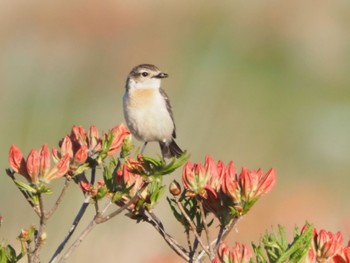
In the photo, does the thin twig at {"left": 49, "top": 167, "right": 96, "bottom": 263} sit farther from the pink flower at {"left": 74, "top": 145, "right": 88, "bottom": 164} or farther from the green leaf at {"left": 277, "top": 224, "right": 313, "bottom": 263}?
the green leaf at {"left": 277, "top": 224, "right": 313, "bottom": 263}

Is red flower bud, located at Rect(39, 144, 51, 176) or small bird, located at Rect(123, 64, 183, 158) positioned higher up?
red flower bud, located at Rect(39, 144, 51, 176)

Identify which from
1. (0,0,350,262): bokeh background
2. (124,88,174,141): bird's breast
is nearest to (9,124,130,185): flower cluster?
(124,88,174,141): bird's breast

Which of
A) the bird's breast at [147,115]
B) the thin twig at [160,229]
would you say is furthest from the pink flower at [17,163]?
the bird's breast at [147,115]

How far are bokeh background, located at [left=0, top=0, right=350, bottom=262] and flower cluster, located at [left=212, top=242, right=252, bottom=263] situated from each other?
12.0 ft

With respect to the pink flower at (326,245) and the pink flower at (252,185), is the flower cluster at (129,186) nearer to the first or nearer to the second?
the pink flower at (252,185)

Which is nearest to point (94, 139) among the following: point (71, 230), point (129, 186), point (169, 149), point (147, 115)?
point (129, 186)

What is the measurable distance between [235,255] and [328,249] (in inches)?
10.5

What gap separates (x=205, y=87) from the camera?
1386 cm

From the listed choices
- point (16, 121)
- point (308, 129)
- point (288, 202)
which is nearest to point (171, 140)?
point (288, 202)

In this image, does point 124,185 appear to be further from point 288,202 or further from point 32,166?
point 288,202

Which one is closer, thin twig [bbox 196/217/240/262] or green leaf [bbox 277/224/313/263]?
green leaf [bbox 277/224/313/263]

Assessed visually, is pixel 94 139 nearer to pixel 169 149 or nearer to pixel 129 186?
pixel 129 186

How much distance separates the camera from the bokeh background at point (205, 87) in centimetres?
836

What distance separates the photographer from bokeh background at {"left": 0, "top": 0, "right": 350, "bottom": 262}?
836cm
